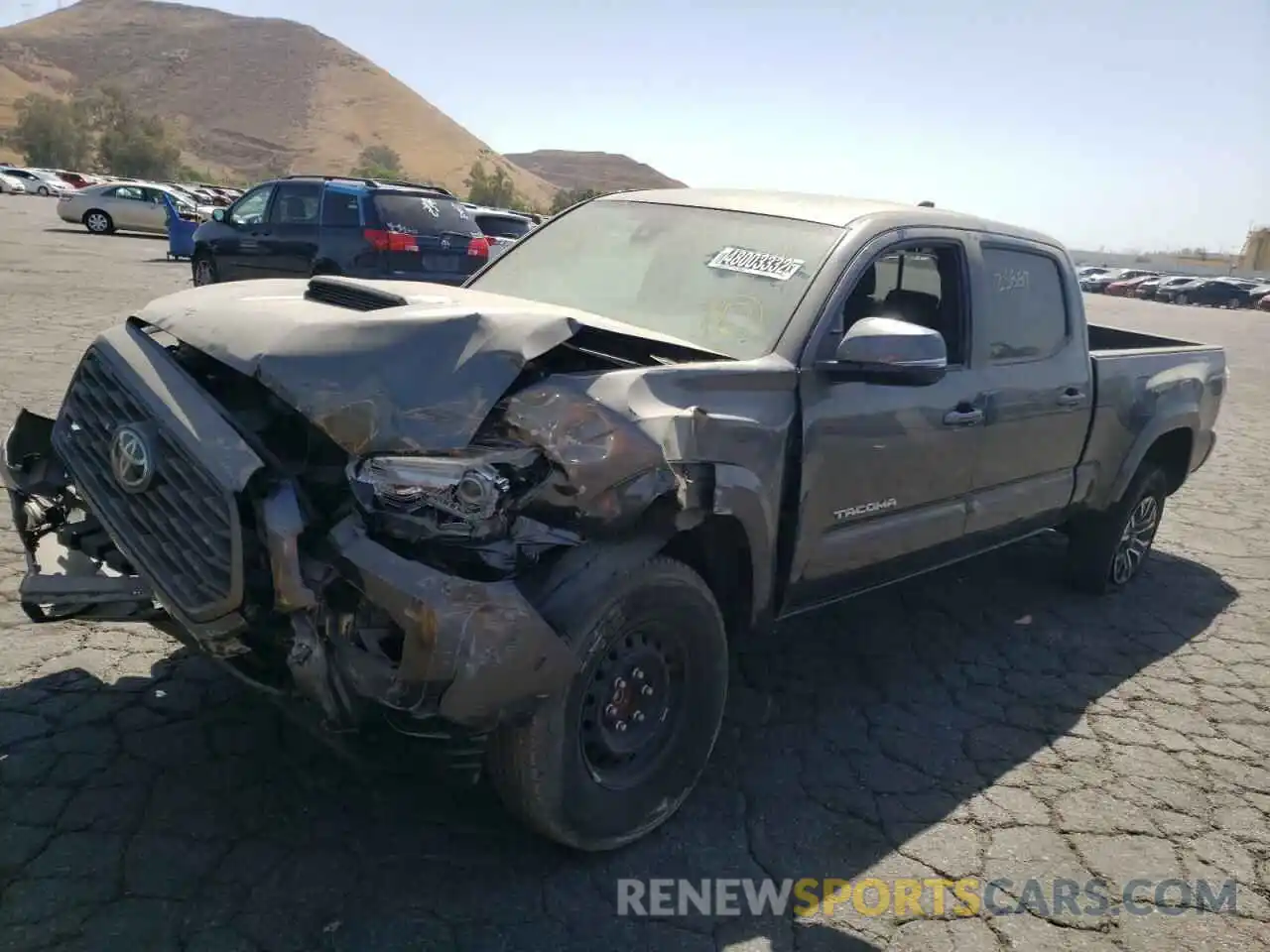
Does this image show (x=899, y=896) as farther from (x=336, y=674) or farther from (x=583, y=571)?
(x=336, y=674)

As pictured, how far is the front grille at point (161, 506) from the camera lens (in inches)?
94.3

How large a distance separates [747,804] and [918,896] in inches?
23.6

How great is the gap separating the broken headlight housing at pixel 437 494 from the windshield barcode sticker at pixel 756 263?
59.7 inches

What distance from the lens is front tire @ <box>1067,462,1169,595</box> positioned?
5414 millimetres

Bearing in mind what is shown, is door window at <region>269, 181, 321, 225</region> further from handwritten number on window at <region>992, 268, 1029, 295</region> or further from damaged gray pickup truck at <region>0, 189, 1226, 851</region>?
handwritten number on window at <region>992, 268, 1029, 295</region>

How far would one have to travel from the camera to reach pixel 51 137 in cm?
6894

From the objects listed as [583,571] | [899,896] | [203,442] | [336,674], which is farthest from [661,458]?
[899,896]

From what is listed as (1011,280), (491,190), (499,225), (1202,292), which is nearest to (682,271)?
(1011,280)

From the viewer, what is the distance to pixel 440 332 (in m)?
2.61

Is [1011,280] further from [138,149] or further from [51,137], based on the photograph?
[51,137]

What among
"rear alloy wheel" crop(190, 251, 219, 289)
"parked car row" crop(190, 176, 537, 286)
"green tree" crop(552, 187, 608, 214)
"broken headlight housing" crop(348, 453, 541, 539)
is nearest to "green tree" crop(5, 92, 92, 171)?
"green tree" crop(552, 187, 608, 214)

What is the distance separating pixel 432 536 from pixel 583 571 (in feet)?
1.35

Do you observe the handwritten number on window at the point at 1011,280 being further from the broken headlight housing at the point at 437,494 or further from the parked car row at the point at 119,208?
the parked car row at the point at 119,208

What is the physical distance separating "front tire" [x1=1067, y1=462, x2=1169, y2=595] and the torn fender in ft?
13.1
